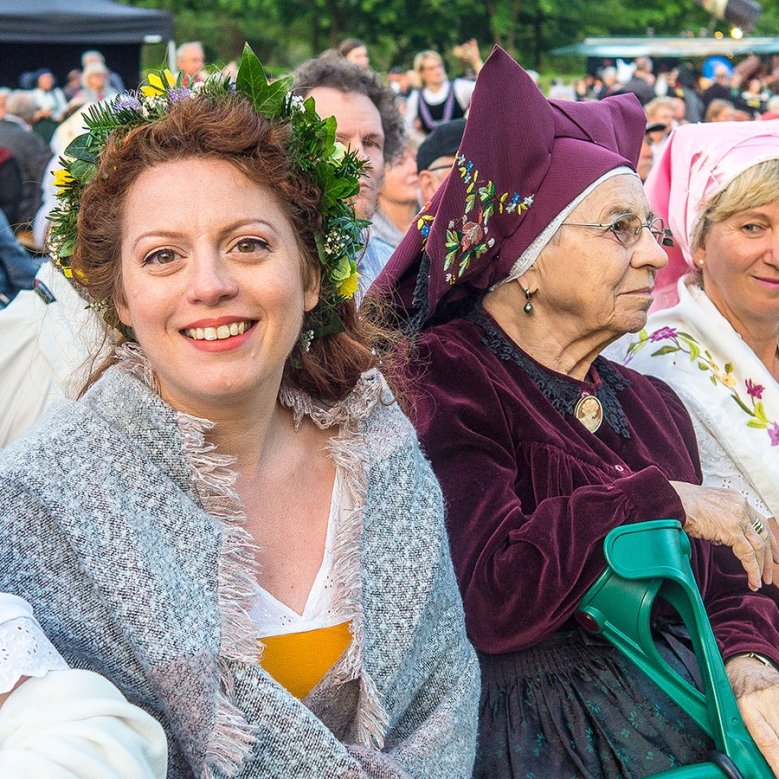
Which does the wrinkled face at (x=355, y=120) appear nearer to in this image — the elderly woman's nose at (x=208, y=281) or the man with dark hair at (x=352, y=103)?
the man with dark hair at (x=352, y=103)

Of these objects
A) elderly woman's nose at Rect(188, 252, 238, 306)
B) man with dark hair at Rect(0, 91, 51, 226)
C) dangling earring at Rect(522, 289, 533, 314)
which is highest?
elderly woman's nose at Rect(188, 252, 238, 306)

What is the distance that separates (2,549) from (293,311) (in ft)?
2.30

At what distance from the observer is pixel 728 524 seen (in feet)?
8.86

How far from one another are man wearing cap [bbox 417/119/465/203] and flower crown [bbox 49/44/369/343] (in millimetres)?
3100

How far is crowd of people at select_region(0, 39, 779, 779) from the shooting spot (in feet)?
6.37

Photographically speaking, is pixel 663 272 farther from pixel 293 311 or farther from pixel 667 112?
pixel 667 112

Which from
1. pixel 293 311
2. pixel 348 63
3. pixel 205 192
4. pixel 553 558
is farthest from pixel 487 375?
pixel 348 63

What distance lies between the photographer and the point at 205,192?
7.04 feet

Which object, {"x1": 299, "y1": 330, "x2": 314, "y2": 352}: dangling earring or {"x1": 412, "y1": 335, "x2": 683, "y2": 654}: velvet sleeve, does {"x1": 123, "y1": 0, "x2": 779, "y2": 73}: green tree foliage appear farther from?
{"x1": 299, "y1": 330, "x2": 314, "y2": 352}: dangling earring

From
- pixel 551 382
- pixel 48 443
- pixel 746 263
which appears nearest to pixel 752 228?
pixel 746 263

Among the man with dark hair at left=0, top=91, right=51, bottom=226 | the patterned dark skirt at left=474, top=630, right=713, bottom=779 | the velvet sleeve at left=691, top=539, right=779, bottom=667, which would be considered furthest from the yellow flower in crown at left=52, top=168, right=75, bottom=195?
the man with dark hair at left=0, top=91, right=51, bottom=226

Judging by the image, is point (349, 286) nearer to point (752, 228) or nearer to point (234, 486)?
point (234, 486)

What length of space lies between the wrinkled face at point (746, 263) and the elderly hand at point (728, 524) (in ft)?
3.77

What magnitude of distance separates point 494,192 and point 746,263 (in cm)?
115
